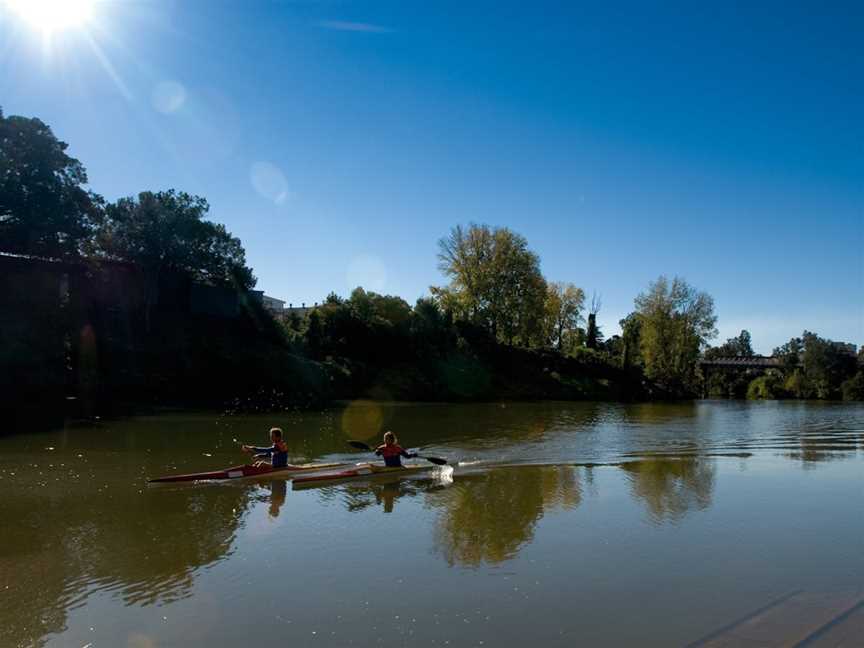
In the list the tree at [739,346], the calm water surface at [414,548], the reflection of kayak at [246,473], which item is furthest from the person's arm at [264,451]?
the tree at [739,346]

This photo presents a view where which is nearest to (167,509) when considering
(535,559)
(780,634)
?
(535,559)

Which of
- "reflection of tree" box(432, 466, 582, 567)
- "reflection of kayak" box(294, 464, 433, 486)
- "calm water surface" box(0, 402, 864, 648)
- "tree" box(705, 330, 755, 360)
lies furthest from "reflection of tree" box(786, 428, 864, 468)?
"tree" box(705, 330, 755, 360)

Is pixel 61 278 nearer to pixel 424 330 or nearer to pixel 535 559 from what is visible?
pixel 424 330

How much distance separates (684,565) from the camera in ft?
39.0

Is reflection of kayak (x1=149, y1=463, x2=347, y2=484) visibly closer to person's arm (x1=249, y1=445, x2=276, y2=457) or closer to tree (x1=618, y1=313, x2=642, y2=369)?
person's arm (x1=249, y1=445, x2=276, y2=457)

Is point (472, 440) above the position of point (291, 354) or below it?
below

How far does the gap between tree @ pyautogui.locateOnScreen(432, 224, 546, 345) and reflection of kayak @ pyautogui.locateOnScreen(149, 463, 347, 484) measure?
60936mm

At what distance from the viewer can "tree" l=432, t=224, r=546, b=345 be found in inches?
3145

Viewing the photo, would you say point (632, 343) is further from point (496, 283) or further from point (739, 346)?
point (739, 346)

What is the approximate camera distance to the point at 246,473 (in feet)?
61.5

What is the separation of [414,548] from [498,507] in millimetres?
4480

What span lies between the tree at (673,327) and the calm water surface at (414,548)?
196ft

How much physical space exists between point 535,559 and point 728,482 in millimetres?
12104

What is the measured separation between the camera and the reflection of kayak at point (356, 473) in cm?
1906
